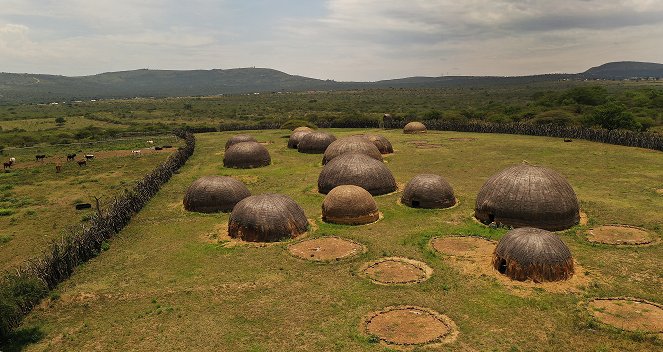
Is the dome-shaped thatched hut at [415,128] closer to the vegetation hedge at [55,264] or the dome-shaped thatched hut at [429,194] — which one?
the dome-shaped thatched hut at [429,194]

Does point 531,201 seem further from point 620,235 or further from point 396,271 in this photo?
point 396,271

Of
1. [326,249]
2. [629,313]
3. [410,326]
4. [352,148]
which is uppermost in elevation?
[352,148]

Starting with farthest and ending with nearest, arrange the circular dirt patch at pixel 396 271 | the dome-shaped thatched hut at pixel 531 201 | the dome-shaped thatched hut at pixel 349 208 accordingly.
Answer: the dome-shaped thatched hut at pixel 349 208 < the dome-shaped thatched hut at pixel 531 201 < the circular dirt patch at pixel 396 271

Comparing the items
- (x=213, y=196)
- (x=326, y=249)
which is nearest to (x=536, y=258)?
(x=326, y=249)

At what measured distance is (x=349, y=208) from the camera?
28422mm

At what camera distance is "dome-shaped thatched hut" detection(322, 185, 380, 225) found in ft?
93.5

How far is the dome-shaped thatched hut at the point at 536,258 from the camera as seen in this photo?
64.6 feet

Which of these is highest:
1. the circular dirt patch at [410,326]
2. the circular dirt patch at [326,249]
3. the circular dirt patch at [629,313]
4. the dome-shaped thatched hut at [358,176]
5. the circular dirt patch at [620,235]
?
the dome-shaped thatched hut at [358,176]

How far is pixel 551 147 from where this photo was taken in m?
58.6

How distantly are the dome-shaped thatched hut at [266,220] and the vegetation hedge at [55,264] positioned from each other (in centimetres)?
738

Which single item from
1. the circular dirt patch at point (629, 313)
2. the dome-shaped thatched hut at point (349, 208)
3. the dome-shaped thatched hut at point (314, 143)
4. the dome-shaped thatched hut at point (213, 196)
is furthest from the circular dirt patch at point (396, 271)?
the dome-shaped thatched hut at point (314, 143)

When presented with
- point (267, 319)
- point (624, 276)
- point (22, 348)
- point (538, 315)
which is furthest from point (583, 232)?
point (22, 348)

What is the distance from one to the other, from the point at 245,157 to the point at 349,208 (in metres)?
24.5

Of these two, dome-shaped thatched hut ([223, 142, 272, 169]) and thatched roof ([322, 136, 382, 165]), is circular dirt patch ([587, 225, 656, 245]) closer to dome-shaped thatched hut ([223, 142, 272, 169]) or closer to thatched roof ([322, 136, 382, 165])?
thatched roof ([322, 136, 382, 165])
